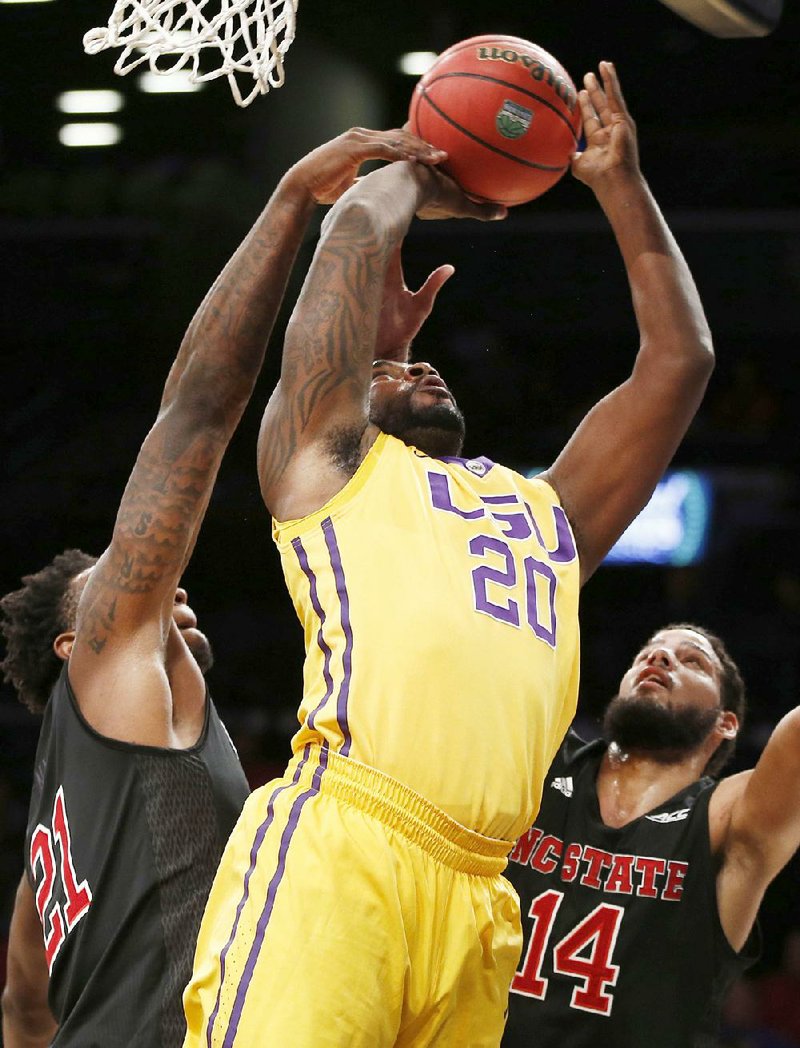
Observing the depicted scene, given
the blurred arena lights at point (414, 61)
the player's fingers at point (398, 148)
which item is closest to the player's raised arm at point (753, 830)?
the player's fingers at point (398, 148)

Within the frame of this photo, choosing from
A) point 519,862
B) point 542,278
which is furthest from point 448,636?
point 542,278

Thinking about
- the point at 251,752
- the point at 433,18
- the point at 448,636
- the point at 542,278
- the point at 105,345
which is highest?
the point at 448,636

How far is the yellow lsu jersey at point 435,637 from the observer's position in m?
2.47

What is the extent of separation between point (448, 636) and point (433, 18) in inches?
317

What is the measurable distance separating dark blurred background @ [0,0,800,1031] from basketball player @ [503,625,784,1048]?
17.0 ft

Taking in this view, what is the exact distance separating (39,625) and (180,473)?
0.74 meters

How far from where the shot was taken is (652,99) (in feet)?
33.0

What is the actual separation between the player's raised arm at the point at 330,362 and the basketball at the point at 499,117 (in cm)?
32

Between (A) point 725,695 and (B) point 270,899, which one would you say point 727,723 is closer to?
(A) point 725,695

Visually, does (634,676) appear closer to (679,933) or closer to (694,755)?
(694,755)

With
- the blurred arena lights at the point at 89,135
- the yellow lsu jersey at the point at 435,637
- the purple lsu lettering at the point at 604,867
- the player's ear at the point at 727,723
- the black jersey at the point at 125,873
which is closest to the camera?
the yellow lsu jersey at the point at 435,637

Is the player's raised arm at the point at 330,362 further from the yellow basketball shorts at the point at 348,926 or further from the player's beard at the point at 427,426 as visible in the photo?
the yellow basketball shorts at the point at 348,926

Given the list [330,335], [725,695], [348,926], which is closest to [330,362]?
[330,335]

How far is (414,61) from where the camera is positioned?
32.6 feet
